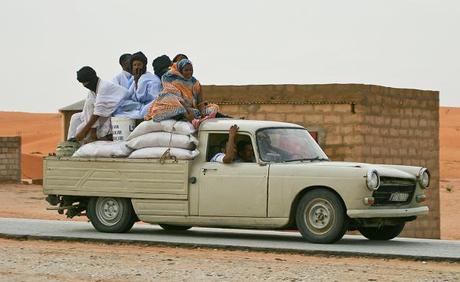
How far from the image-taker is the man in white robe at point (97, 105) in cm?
1634

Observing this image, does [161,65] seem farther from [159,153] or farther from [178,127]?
[159,153]

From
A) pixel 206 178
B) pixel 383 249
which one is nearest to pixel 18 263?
pixel 206 178

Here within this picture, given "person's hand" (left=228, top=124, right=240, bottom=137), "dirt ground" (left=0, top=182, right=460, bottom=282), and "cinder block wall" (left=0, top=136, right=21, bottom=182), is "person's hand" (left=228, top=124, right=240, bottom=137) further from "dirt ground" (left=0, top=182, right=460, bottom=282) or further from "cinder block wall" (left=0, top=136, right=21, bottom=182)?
"cinder block wall" (left=0, top=136, right=21, bottom=182)

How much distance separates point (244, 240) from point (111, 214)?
203 centimetres

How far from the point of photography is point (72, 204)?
16.8 m

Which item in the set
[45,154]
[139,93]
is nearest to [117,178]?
[139,93]

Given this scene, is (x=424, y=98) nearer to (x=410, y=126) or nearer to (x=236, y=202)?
(x=410, y=126)

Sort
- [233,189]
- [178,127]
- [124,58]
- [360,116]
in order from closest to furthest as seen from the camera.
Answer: [233,189]
[178,127]
[124,58]
[360,116]

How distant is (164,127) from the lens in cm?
1562

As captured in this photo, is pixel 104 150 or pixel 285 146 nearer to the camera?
pixel 285 146

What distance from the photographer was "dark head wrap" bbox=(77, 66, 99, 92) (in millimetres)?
16484

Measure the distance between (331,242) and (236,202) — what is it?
1341 millimetres

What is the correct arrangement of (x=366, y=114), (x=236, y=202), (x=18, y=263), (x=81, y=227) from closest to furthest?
(x=18, y=263) → (x=236, y=202) → (x=81, y=227) → (x=366, y=114)

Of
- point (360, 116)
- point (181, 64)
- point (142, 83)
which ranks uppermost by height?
point (181, 64)
